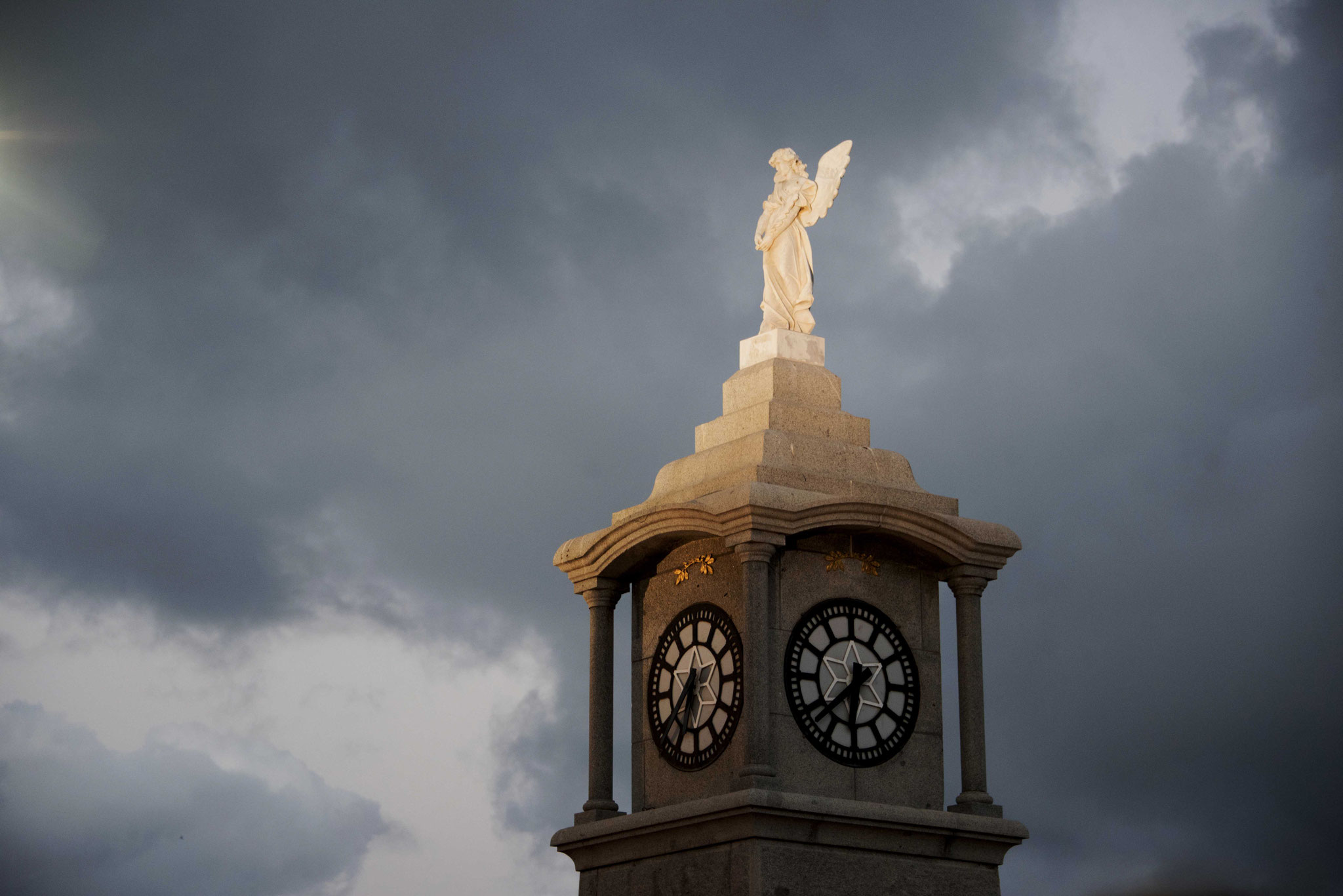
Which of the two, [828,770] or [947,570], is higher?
[947,570]

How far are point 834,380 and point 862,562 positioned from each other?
283cm

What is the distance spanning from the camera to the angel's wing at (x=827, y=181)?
100 ft

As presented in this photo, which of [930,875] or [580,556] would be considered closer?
[930,875]

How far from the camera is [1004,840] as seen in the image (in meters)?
27.7

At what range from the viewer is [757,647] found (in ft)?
88.0

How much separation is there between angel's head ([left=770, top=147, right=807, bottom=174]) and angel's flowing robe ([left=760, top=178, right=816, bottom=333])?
0.49 ft

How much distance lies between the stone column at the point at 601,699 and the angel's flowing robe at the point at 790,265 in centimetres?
428

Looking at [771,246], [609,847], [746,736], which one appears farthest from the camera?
[771,246]

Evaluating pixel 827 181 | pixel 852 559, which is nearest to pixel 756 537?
pixel 852 559

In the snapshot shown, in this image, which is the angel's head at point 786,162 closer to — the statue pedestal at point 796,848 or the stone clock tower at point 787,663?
the stone clock tower at point 787,663

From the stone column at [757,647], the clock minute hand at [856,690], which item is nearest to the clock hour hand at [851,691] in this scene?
the clock minute hand at [856,690]

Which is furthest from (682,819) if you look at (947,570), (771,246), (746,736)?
(771,246)

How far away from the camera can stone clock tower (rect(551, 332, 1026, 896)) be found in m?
26.7

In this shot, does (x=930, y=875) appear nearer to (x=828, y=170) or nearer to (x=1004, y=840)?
(x=1004, y=840)
